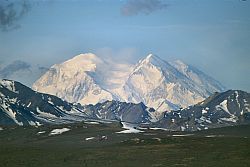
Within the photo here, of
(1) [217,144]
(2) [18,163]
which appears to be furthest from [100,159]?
(1) [217,144]

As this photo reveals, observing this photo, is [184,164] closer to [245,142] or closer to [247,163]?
[247,163]

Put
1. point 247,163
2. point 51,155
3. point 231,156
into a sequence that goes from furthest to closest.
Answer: point 51,155 < point 231,156 < point 247,163

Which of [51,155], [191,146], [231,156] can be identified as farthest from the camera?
[191,146]

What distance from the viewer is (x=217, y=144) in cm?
18112

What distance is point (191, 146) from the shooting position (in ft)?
586

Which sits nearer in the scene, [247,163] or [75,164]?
[247,163]

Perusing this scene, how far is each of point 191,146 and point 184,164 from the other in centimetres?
5145

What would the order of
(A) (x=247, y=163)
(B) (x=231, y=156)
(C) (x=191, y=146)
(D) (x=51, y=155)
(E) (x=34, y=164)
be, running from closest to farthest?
(A) (x=247, y=163) < (E) (x=34, y=164) < (B) (x=231, y=156) < (D) (x=51, y=155) < (C) (x=191, y=146)

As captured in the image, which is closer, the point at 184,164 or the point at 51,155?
the point at 184,164

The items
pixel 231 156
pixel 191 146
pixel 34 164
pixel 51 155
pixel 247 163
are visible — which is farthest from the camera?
pixel 191 146

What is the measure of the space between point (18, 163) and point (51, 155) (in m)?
25.7

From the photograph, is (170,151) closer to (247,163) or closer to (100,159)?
(100,159)

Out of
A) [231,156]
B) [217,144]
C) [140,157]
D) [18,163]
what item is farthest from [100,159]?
[217,144]

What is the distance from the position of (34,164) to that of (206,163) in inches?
1561
